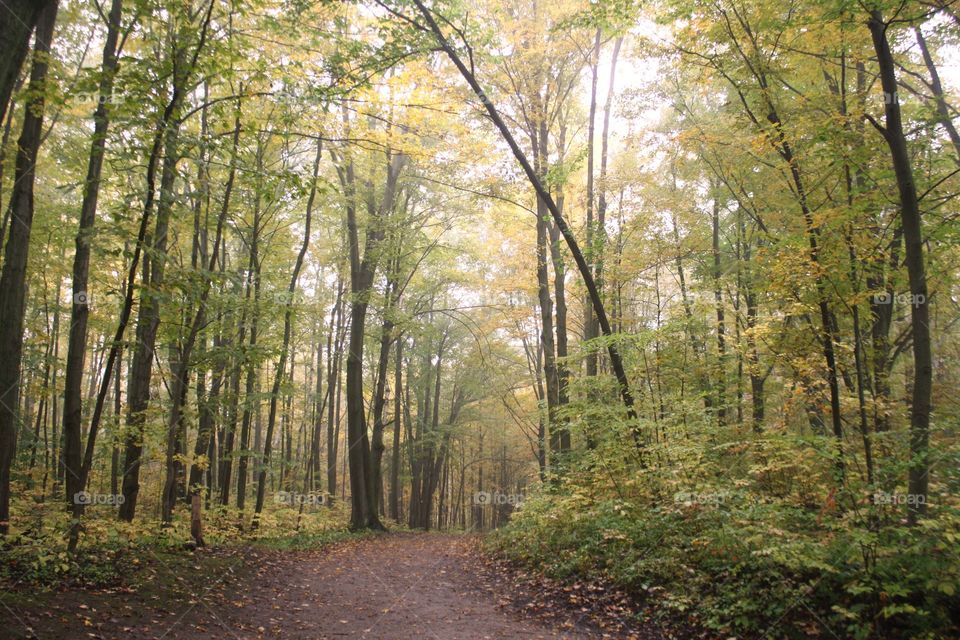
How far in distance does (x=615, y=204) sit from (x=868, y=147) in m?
9.15

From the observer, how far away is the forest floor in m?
4.73

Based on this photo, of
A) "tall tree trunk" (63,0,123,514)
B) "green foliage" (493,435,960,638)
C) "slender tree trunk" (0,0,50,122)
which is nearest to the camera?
"slender tree trunk" (0,0,50,122)

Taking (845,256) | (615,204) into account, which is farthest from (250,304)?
(615,204)

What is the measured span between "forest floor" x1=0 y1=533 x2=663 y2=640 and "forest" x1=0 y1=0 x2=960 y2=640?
5 centimetres

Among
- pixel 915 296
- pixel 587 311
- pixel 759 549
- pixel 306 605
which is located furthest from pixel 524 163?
pixel 306 605

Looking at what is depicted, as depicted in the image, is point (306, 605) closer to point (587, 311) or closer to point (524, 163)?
point (524, 163)

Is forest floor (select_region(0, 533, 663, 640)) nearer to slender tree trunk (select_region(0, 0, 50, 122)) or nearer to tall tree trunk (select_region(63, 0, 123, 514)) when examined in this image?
tall tree trunk (select_region(63, 0, 123, 514))

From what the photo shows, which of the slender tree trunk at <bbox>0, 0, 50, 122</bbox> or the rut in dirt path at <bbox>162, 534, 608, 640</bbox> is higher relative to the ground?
the slender tree trunk at <bbox>0, 0, 50, 122</bbox>

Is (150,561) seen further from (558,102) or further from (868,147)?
(558,102)

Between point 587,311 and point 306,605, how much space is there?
36.7ft

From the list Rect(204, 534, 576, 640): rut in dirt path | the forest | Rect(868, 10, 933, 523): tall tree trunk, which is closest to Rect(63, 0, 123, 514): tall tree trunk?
the forest

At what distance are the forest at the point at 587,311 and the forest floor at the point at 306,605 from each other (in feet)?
0.18

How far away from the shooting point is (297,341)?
18641 mm

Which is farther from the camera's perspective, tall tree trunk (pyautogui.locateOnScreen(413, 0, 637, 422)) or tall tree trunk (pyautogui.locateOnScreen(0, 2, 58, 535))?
tall tree trunk (pyautogui.locateOnScreen(413, 0, 637, 422))
